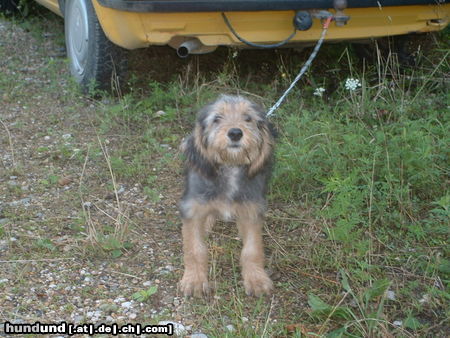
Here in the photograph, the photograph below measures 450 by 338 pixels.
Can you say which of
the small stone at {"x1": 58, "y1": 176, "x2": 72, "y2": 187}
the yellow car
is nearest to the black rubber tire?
the yellow car

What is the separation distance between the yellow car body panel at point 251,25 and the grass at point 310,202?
0.47 metres

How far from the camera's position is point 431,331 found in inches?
122

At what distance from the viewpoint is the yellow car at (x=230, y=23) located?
4.60 meters

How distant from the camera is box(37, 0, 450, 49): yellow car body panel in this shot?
15.3 ft

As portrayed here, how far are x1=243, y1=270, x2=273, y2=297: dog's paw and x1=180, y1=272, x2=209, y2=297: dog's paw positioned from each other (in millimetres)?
208

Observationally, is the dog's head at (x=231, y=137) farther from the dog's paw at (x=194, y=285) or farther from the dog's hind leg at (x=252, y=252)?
the dog's paw at (x=194, y=285)

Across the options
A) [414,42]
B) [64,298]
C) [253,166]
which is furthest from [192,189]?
[414,42]

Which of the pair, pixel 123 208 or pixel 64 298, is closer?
pixel 64 298

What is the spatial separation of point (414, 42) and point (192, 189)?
3486 millimetres

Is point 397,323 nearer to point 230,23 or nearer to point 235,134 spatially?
point 235,134

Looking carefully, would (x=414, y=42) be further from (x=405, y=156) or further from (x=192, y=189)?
(x=192, y=189)

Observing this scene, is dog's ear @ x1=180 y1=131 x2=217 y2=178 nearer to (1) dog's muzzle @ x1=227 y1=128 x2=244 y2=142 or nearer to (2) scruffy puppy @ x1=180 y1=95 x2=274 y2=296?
(2) scruffy puppy @ x1=180 y1=95 x2=274 y2=296

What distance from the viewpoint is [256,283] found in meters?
3.43

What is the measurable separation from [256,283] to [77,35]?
3.27 m
